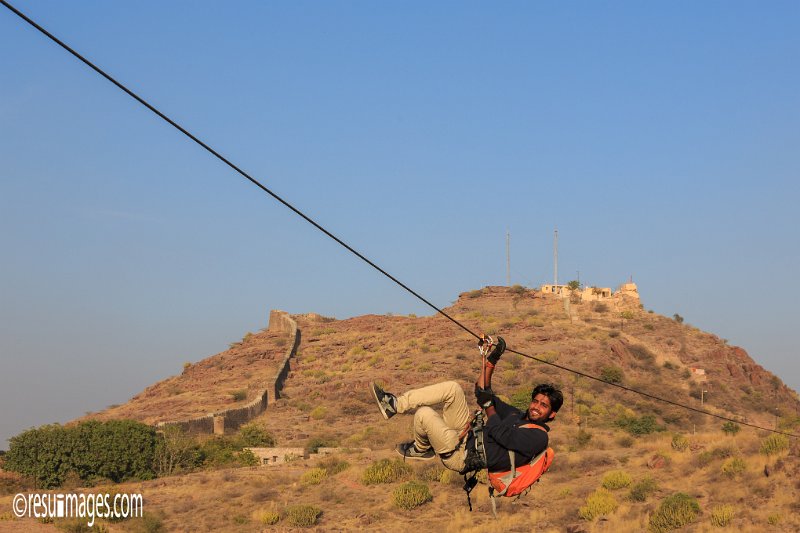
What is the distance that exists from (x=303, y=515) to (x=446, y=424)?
31.2m

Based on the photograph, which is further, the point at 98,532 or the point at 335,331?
the point at 335,331

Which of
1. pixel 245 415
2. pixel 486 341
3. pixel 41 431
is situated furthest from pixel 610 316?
pixel 486 341

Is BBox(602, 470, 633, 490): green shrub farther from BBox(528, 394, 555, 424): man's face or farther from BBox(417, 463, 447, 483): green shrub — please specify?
BBox(528, 394, 555, 424): man's face

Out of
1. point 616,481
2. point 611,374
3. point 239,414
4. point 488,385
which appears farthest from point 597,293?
point 488,385

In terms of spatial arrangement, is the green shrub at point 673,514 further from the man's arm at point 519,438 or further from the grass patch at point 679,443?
the man's arm at point 519,438

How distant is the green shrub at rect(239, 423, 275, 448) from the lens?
64000 millimetres

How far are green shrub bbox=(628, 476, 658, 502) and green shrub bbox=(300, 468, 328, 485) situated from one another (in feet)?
53.2

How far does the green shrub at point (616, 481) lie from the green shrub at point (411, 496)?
8229 millimetres

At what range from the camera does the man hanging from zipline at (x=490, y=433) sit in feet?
38.0

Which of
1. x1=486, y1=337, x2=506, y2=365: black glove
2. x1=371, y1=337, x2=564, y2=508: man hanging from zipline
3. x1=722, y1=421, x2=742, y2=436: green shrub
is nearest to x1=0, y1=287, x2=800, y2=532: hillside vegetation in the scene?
x1=722, y1=421, x2=742, y2=436: green shrub

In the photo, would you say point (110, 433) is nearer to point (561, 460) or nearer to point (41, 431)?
point (41, 431)

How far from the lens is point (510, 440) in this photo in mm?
11469

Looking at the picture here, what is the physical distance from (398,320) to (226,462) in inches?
2457

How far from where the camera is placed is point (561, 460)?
48656 millimetres
